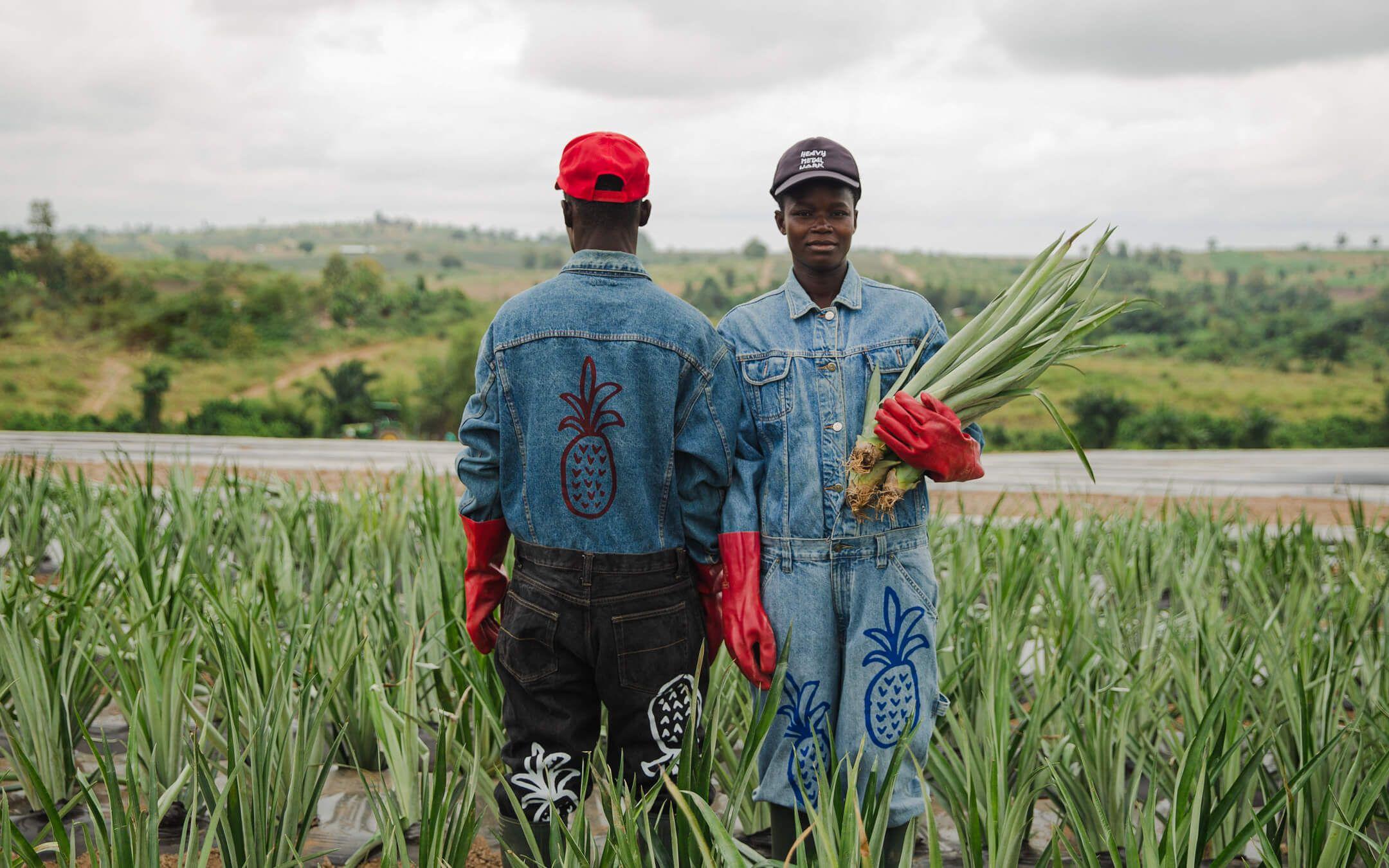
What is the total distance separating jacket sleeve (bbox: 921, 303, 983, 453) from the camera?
1.96 meters

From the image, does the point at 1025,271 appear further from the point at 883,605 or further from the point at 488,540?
the point at 488,540

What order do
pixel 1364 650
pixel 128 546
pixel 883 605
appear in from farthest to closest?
1. pixel 128 546
2. pixel 1364 650
3. pixel 883 605

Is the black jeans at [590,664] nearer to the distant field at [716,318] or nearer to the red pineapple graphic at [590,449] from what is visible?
the red pineapple graphic at [590,449]

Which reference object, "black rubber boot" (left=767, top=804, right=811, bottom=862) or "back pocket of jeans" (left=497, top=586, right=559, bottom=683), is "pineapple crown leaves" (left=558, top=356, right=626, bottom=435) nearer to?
"back pocket of jeans" (left=497, top=586, right=559, bottom=683)

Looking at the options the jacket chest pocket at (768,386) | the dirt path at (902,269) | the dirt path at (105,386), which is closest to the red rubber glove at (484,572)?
the jacket chest pocket at (768,386)

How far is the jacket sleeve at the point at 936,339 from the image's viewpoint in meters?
1.96

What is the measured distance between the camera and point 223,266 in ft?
119

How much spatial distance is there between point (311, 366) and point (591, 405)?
30.5 metres

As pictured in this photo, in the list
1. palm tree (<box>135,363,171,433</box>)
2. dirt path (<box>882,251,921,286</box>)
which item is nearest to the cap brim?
palm tree (<box>135,363,171,433</box>)

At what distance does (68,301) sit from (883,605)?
37.2m

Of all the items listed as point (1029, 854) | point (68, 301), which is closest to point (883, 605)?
point (1029, 854)

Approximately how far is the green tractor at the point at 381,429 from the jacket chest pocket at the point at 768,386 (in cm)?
1914

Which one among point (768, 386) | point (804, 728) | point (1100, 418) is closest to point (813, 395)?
point (768, 386)

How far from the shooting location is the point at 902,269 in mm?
50656
